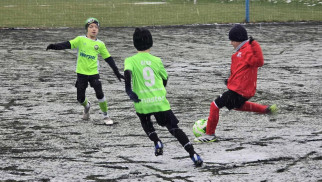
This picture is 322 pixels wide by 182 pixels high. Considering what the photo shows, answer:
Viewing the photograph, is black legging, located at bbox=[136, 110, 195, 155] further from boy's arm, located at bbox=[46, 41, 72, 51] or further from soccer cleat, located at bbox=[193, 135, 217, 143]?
boy's arm, located at bbox=[46, 41, 72, 51]

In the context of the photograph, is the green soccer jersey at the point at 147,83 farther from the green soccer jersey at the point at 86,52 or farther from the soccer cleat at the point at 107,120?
the green soccer jersey at the point at 86,52

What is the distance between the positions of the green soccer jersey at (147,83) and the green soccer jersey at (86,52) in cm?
222

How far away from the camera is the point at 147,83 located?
581cm

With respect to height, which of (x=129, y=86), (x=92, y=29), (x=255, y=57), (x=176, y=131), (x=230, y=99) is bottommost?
(x=176, y=131)

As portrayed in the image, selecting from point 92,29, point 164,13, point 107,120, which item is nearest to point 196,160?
point 107,120

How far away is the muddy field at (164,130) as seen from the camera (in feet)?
18.7

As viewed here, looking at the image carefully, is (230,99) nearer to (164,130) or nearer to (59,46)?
(164,130)

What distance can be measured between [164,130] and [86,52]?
158 centimetres

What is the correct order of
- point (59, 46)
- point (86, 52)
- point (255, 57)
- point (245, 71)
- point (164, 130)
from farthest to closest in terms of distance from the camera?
point (86, 52) → point (59, 46) → point (164, 130) → point (245, 71) → point (255, 57)

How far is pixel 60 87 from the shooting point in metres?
10.6

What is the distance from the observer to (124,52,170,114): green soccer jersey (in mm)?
5801

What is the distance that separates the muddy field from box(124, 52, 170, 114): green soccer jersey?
61 centimetres

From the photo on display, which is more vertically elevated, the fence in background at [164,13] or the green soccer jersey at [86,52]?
the green soccer jersey at [86,52]

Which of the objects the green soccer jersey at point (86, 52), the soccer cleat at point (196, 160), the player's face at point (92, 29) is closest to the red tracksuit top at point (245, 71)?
the soccer cleat at point (196, 160)
